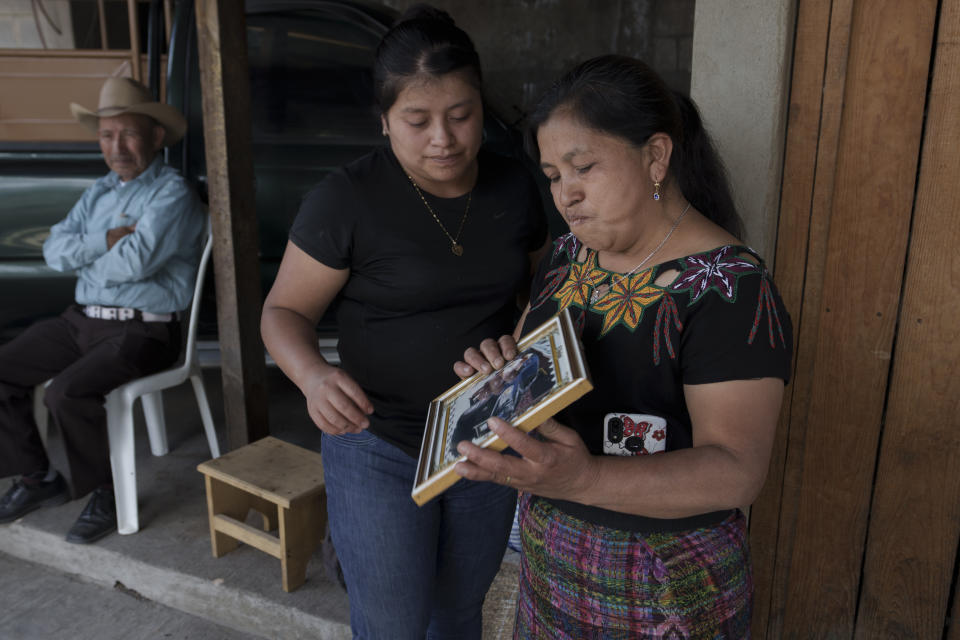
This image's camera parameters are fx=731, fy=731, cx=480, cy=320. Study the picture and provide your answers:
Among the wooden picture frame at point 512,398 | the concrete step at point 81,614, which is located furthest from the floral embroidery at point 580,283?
the concrete step at point 81,614

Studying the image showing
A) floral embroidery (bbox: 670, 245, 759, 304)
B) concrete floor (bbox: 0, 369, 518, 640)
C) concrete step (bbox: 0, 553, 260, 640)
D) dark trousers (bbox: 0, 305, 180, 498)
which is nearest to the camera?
floral embroidery (bbox: 670, 245, 759, 304)

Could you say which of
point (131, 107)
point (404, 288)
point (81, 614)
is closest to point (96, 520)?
point (81, 614)

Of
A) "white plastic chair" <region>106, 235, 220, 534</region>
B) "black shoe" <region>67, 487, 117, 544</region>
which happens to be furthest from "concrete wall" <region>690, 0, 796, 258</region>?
"black shoe" <region>67, 487, 117, 544</region>

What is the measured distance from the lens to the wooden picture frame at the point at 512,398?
3.20 ft

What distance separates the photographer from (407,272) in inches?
59.7

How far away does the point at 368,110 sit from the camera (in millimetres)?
3887

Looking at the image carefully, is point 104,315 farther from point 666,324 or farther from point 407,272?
point 666,324

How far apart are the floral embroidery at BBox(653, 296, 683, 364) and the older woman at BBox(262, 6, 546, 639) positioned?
52 cm

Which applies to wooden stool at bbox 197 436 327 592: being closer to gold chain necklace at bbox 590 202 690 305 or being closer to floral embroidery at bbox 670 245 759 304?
gold chain necklace at bbox 590 202 690 305

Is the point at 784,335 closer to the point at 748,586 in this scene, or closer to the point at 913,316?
the point at 748,586

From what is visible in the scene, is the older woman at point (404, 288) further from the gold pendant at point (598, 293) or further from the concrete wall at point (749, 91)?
the concrete wall at point (749, 91)

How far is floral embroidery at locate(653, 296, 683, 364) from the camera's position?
1118mm

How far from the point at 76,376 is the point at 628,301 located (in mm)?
2522

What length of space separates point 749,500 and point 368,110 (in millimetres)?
3285
